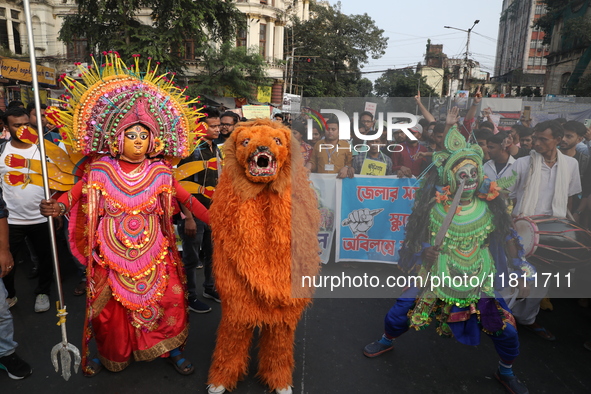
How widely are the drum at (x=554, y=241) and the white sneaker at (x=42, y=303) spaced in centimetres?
382

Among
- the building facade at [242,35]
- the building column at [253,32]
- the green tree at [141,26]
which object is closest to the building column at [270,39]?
the building facade at [242,35]

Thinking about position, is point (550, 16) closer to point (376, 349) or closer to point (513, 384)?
point (513, 384)

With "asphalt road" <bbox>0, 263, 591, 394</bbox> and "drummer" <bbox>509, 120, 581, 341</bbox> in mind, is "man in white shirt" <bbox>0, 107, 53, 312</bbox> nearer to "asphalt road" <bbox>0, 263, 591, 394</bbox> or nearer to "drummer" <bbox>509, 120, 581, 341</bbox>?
"asphalt road" <bbox>0, 263, 591, 394</bbox>

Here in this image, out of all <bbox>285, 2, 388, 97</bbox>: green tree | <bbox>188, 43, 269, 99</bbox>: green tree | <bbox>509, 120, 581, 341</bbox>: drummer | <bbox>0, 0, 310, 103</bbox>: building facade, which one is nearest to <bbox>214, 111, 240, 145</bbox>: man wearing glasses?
<bbox>509, 120, 581, 341</bbox>: drummer

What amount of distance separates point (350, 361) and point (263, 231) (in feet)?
4.49

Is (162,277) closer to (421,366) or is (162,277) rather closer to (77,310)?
(77,310)

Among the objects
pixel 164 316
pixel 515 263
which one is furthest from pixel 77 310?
pixel 515 263

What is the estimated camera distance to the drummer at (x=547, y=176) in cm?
220

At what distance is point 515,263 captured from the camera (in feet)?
7.75

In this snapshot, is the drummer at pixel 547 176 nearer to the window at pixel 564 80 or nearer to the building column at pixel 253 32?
the window at pixel 564 80

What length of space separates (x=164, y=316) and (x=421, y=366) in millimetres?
1875

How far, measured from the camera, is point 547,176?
2.24 m

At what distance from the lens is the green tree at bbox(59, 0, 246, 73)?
476 inches

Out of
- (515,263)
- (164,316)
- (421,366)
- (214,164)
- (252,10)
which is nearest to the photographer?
(515,263)
